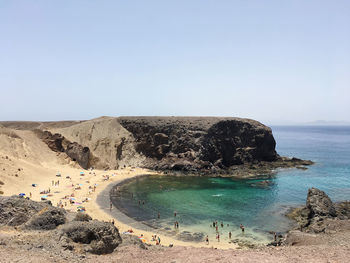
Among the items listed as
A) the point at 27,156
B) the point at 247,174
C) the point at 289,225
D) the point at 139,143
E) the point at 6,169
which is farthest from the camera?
the point at 139,143

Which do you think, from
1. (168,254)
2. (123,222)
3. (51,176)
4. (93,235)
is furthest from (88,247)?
(51,176)

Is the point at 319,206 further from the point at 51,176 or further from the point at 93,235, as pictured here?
the point at 51,176

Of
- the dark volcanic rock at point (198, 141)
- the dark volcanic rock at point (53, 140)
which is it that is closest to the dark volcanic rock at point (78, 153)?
the dark volcanic rock at point (53, 140)

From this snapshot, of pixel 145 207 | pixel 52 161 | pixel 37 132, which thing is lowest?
pixel 145 207

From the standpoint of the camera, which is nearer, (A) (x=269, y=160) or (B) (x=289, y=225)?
(B) (x=289, y=225)

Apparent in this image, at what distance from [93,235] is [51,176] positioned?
40863 mm

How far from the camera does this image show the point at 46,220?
16.9m

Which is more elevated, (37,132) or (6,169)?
(37,132)

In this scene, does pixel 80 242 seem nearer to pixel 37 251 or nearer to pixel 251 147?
pixel 37 251

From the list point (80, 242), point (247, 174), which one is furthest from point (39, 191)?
point (247, 174)

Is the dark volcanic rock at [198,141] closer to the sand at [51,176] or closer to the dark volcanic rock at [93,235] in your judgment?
the sand at [51,176]

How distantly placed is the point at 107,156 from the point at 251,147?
41893 mm

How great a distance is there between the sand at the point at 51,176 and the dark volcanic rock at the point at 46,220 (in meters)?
12.9

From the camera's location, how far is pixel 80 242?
15086 millimetres
